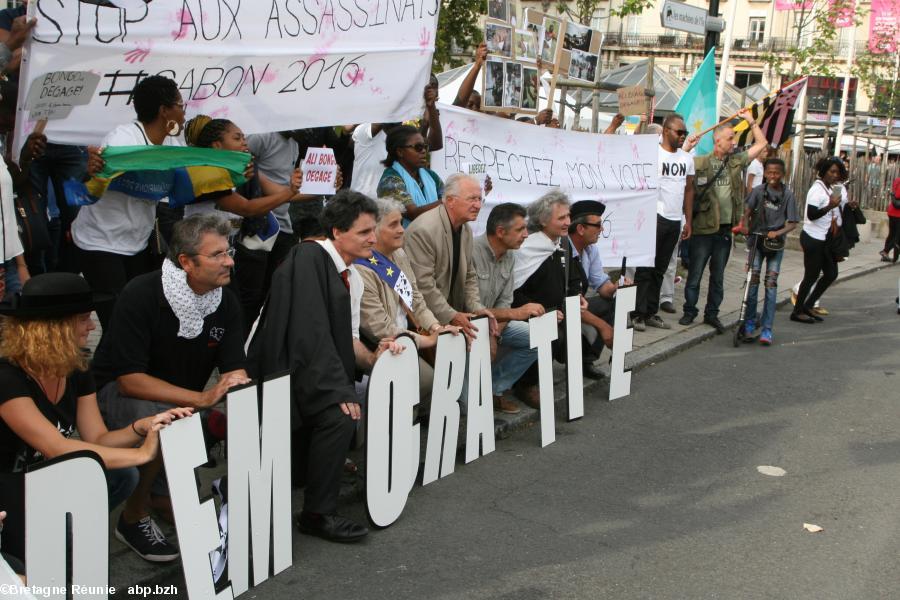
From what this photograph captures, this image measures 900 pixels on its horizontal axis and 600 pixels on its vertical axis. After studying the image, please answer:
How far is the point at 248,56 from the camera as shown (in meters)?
5.41

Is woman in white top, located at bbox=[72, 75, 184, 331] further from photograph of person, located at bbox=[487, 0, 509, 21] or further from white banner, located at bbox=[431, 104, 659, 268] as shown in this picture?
photograph of person, located at bbox=[487, 0, 509, 21]

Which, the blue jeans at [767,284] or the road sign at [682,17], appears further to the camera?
the road sign at [682,17]

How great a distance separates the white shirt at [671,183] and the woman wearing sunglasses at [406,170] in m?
3.68

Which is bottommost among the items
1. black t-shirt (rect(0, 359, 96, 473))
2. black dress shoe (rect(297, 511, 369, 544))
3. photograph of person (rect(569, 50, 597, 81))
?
black dress shoe (rect(297, 511, 369, 544))

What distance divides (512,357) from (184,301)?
9.14ft

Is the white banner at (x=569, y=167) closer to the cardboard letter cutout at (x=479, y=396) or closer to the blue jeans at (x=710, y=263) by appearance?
the blue jeans at (x=710, y=263)

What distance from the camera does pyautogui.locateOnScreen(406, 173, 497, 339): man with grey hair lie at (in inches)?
228

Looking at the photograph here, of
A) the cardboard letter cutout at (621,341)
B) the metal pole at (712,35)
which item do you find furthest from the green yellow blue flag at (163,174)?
the metal pole at (712,35)

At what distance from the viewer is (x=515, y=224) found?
6.20m

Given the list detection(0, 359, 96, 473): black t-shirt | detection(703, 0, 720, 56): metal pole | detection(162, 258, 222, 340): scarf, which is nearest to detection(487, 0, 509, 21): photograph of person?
detection(162, 258, 222, 340): scarf

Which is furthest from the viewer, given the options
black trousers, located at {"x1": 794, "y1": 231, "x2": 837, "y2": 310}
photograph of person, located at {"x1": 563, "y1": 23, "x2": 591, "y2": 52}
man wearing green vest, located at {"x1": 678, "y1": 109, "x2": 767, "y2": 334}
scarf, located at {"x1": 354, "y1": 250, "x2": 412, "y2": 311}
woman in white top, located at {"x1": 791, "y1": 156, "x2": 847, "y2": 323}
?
black trousers, located at {"x1": 794, "y1": 231, "x2": 837, "y2": 310}

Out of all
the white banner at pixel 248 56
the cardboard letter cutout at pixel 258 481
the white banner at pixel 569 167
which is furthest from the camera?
the white banner at pixel 569 167

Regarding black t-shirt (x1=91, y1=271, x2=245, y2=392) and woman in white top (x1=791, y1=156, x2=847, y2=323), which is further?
woman in white top (x1=791, y1=156, x2=847, y2=323)

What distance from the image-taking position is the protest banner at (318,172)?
5.52m
